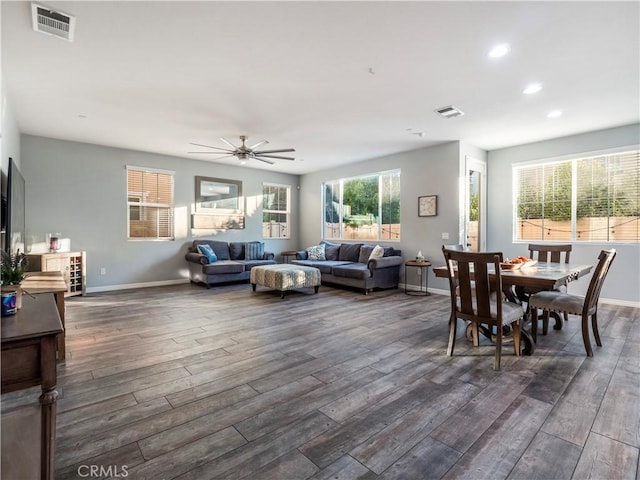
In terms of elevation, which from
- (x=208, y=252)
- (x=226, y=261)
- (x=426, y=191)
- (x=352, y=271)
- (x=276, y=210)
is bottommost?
(x=352, y=271)

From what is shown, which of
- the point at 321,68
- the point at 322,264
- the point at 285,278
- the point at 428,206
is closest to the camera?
the point at 321,68

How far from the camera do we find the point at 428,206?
239 inches

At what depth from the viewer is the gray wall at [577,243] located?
4.79 m

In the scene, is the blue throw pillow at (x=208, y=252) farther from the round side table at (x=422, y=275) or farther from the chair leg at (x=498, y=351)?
the chair leg at (x=498, y=351)

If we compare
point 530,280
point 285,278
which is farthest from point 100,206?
point 530,280

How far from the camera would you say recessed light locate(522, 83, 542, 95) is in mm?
3463

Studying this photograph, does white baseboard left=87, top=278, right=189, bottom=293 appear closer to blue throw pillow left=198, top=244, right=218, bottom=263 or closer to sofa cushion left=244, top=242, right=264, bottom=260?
blue throw pillow left=198, top=244, right=218, bottom=263

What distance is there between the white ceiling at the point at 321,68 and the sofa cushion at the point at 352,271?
7.75ft

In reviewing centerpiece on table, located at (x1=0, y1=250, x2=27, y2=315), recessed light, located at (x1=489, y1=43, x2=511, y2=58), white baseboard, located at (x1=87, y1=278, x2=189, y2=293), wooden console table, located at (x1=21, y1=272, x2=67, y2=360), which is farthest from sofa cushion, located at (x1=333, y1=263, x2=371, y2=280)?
centerpiece on table, located at (x1=0, y1=250, x2=27, y2=315)

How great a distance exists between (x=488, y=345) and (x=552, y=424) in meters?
1.33

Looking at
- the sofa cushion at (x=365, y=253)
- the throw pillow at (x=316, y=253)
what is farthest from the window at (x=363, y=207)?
the throw pillow at (x=316, y=253)

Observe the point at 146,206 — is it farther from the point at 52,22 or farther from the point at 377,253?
the point at 377,253

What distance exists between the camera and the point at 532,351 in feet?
9.61
